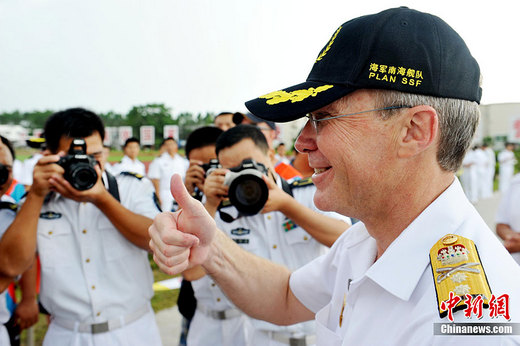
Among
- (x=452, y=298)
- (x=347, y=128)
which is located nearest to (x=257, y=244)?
(x=347, y=128)

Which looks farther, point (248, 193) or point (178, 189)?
point (248, 193)

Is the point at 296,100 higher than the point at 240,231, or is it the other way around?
the point at 296,100

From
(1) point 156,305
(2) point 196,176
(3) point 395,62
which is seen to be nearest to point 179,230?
(3) point 395,62

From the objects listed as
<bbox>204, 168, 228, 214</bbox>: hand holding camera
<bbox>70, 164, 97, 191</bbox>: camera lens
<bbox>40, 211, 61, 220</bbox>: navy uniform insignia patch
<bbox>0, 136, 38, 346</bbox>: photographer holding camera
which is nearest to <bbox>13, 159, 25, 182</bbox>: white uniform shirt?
<bbox>0, 136, 38, 346</bbox>: photographer holding camera

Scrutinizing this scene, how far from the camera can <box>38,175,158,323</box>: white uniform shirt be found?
2.24 metres

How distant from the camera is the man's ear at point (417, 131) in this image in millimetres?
1078

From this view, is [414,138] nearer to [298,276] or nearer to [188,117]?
[298,276]

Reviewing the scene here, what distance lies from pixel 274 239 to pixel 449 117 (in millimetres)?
1541

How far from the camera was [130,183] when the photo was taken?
2.56 meters

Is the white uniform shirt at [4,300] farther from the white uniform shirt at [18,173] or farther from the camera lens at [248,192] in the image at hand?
the white uniform shirt at [18,173]

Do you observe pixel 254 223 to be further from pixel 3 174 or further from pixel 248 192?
pixel 3 174

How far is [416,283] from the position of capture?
1.03 meters

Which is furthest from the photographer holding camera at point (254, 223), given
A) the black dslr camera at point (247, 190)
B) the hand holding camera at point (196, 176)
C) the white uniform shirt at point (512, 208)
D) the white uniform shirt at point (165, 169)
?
the white uniform shirt at point (165, 169)

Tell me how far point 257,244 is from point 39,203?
1233mm
